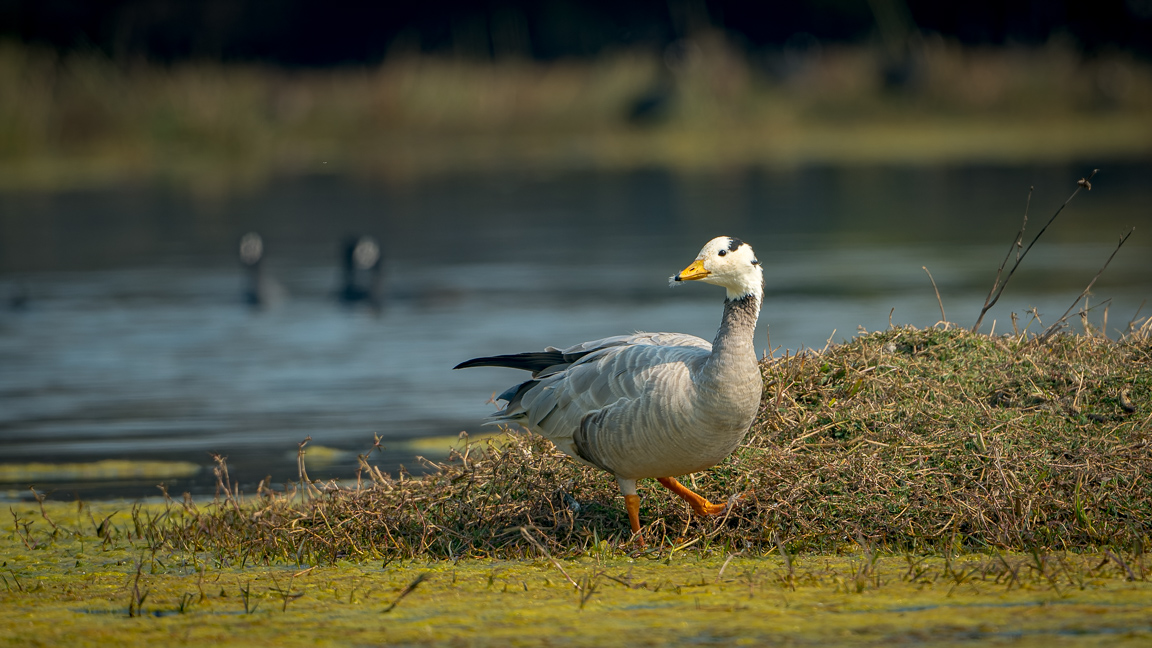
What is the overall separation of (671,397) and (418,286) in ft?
30.0

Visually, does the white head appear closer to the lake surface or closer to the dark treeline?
the lake surface

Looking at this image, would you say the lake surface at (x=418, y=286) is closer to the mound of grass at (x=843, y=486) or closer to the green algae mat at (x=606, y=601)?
the mound of grass at (x=843, y=486)

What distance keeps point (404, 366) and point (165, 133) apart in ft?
58.0

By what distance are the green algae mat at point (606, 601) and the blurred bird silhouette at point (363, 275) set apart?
25.8ft

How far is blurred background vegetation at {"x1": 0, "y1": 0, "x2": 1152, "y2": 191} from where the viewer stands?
26312mm

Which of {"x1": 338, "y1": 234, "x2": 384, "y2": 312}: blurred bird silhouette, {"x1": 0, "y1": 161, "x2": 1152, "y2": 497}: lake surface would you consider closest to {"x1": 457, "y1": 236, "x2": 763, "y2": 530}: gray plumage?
{"x1": 0, "y1": 161, "x2": 1152, "y2": 497}: lake surface

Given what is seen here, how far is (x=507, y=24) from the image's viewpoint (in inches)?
1538

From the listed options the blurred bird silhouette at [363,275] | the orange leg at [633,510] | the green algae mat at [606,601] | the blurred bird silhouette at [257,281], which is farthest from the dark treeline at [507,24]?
the green algae mat at [606,601]

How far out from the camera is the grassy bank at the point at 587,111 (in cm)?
2641

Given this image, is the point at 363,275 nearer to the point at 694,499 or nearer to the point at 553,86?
the point at 694,499

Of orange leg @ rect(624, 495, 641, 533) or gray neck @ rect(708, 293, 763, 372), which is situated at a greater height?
gray neck @ rect(708, 293, 763, 372)

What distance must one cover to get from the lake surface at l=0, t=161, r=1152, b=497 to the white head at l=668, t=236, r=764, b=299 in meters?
1.43

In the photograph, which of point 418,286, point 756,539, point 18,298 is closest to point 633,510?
point 756,539

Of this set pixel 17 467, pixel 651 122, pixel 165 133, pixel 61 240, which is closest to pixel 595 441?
pixel 17 467
